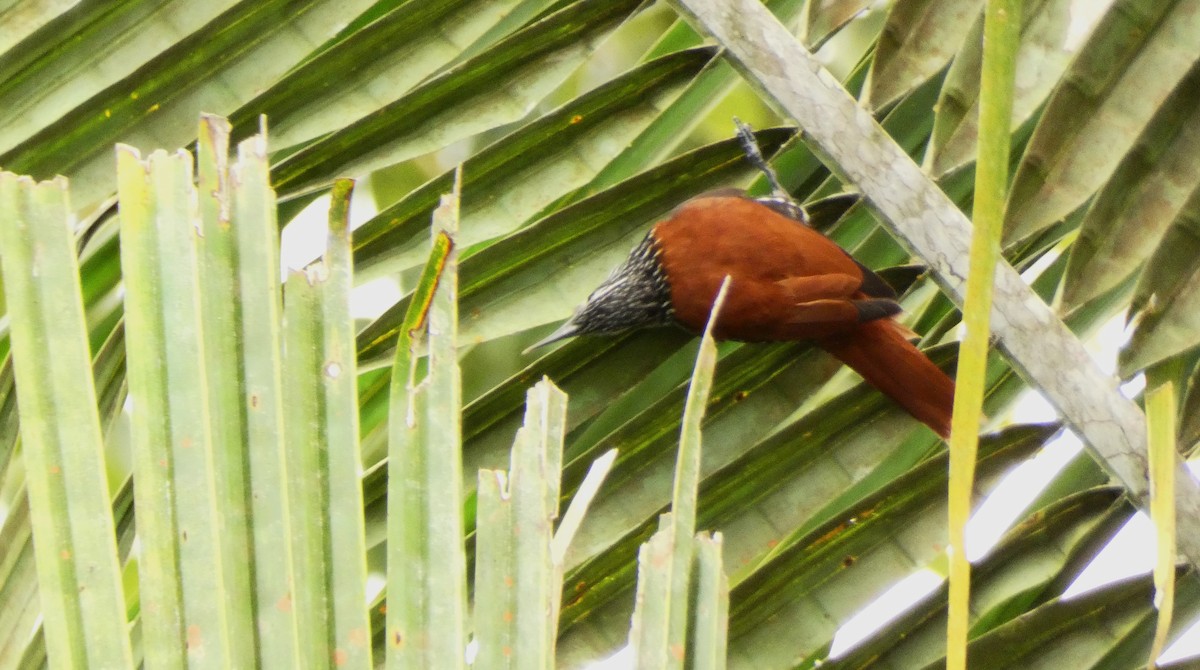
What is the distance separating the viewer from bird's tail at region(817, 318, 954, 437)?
5.68ft

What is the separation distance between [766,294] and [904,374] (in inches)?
12.0

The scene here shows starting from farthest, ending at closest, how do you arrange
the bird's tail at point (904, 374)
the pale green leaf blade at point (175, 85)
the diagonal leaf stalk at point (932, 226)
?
the bird's tail at point (904, 374) < the pale green leaf blade at point (175, 85) < the diagonal leaf stalk at point (932, 226)

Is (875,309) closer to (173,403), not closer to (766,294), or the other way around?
(766,294)

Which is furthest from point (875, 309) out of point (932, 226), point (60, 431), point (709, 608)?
point (60, 431)

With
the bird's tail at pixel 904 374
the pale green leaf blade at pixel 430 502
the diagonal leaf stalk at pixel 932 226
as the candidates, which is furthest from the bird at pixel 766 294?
the pale green leaf blade at pixel 430 502

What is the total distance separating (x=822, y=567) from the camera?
1586 millimetres

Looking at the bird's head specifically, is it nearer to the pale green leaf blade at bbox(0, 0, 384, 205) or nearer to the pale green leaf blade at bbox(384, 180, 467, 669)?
the pale green leaf blade at bbox(0, 0, 384, 205)

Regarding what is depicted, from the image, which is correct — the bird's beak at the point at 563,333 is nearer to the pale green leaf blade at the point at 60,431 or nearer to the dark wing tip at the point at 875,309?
the dark wing tip at the point at 875,309

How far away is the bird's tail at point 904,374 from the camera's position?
1730 mm

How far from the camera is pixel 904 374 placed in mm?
1733

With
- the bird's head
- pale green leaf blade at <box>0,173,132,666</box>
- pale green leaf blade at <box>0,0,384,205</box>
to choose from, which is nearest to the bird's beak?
the bird's head

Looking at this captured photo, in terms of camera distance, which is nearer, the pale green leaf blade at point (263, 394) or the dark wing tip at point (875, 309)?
the pale green leaf blade at point (263, 394)

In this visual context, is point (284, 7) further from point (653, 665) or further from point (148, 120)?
point (653, 665)

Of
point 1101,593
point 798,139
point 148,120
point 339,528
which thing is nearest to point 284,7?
point 148,120
